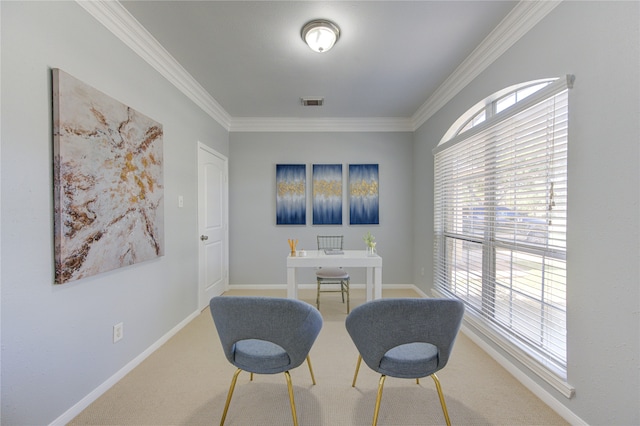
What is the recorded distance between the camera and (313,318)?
1394 millimetres

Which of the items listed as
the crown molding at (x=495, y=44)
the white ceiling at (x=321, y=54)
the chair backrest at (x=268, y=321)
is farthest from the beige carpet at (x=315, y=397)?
the white ceiling at (x=321, y=54)

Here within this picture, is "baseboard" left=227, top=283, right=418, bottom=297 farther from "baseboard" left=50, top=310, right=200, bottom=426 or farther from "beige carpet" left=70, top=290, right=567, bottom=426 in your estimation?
"beige carpet" left=70, top=290, right=567, bottom=426

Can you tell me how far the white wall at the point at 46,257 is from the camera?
1.25 meters

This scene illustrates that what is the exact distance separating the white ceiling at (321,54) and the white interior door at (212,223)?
902 millimetres

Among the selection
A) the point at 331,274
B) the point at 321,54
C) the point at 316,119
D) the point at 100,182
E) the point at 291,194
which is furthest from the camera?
the point at 291,194

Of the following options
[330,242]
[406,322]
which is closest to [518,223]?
[406,322]

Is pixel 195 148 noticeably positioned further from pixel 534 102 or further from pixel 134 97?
pixel 534 102

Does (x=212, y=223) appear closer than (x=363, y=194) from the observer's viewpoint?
Yes

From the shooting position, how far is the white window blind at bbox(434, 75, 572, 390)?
161 cm

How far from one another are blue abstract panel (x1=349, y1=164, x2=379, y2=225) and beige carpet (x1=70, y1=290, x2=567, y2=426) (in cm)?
214

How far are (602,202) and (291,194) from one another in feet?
10.8

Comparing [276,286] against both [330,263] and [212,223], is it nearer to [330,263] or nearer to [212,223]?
[212,223]

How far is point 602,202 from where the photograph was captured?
1325 mm

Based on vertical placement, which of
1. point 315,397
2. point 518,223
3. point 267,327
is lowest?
point 315,397
